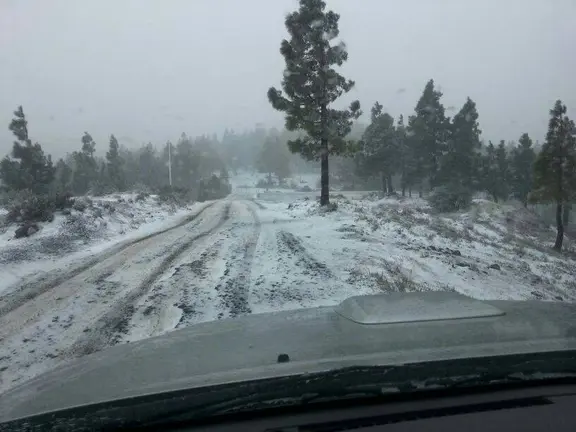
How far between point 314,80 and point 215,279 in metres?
17.0

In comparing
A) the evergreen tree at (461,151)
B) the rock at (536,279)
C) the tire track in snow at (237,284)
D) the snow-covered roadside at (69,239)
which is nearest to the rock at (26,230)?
the snow-covered roadside at (69,239)

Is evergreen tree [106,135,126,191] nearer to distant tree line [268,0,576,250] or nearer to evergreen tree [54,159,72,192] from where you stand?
evergreen tree [54,159,72,192]

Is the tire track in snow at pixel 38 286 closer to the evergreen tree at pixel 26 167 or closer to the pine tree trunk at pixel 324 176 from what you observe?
the pine tree trunk at pixel 324 176

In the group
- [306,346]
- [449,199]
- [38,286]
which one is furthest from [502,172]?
[306,346]

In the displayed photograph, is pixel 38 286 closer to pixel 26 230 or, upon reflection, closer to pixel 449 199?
pixel 26 230

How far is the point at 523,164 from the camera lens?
180ft

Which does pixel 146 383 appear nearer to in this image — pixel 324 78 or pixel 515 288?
pixel 515 288

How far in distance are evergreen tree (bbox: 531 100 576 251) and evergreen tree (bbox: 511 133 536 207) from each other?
25.8 metres

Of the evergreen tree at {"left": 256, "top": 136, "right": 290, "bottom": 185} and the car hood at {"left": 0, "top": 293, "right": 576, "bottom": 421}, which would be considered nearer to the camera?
the car hood at {"left": 0, "top": 293, "right": 576, "bottom": 421}

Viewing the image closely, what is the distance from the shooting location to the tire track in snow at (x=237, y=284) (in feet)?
20.8

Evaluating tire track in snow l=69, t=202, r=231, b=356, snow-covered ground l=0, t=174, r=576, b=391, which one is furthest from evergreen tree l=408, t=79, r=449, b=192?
tire track in snow l=69, t=202, r=231, b=356

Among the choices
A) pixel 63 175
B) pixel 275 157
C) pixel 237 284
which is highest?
pixel 275 157

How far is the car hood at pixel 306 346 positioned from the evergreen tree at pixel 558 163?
29948mm

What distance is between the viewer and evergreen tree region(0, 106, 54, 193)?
3556 cm
